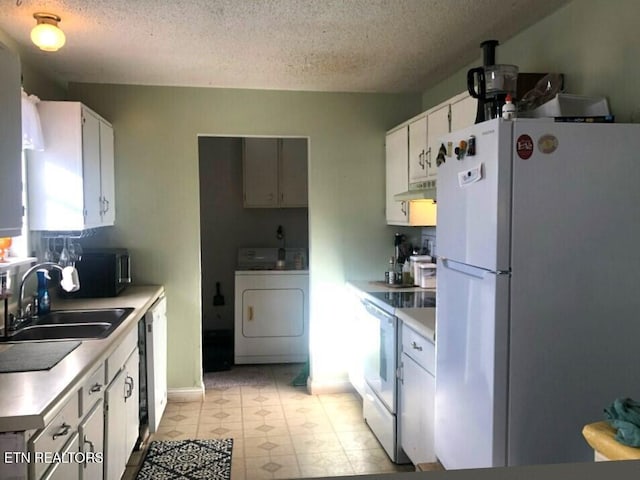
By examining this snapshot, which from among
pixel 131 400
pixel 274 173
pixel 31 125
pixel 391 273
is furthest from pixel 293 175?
pixel 131 400

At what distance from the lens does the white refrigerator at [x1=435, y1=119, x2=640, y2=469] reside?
1789mm

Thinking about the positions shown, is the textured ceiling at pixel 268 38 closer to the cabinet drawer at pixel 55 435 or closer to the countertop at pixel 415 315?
the countertop at pixel 415 315

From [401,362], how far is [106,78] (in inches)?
107

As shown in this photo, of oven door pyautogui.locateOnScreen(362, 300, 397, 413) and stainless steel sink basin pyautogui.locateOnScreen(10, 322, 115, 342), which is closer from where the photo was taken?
stainless steel sink basin pyautogui.locateOnScreen(10, 322, 115, 342)

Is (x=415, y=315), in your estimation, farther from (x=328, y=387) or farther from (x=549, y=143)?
(x=328, y=387)

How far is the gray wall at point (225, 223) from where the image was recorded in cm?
540

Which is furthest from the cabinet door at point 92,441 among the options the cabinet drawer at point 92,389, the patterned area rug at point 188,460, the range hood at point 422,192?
the range hood at point 422,192

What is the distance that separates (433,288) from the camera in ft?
12.1

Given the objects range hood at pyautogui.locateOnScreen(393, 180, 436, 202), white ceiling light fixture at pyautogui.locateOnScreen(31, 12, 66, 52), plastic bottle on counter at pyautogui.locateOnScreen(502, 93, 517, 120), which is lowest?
range hood at pyautogui.locateOnScreen(393, 180, 436, 202)

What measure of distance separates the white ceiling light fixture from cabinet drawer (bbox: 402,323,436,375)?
7.19ft

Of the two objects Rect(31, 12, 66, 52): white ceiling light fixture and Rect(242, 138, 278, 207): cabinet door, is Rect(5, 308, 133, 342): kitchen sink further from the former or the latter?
Rect(242, 138, 278, 207): cabinet door

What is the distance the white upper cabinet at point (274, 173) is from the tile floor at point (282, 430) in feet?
5.70

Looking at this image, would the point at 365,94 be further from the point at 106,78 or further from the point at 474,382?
the point at 474,382

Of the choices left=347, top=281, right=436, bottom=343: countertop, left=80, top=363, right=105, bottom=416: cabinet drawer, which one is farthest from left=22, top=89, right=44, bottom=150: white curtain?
left=347, top=281, right=436, bottom=343: countertop
